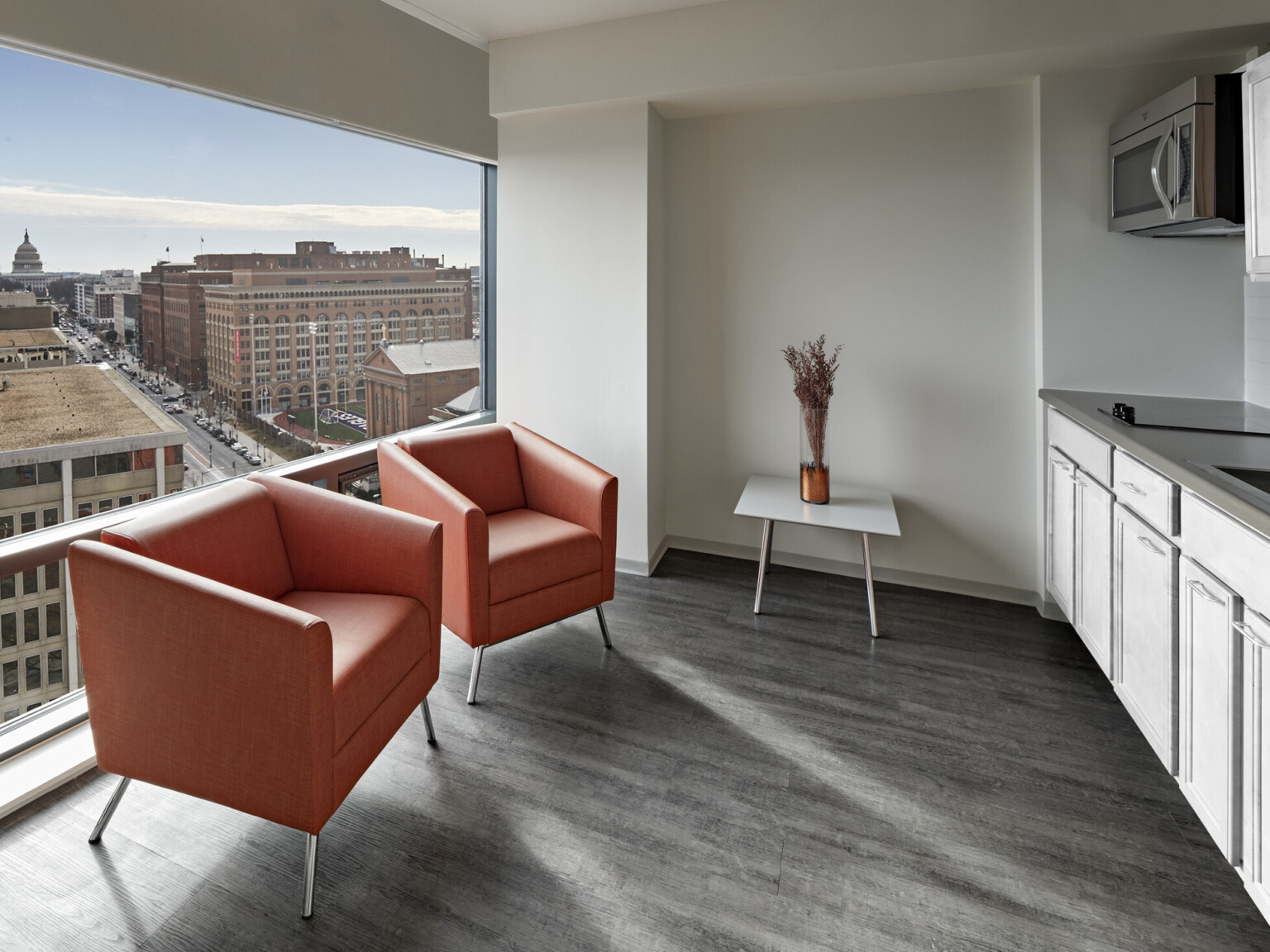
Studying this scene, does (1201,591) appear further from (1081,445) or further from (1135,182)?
(1135,182)

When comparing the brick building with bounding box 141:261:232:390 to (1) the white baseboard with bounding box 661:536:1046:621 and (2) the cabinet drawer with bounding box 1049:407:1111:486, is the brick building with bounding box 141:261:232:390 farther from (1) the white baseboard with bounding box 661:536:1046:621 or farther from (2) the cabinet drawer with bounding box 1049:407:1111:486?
(2) the cabinet drawer with bounding box 1049:407:1111:486

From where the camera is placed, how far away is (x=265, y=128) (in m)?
2.49

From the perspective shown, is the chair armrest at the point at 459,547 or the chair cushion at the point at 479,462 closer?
the chair armrest at the point at 459,547

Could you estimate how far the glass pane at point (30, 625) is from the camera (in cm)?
187

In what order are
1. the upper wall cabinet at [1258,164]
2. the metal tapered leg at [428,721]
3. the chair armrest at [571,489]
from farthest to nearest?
the chair armrest at [571,489]
the metal tapered leg at [428,721]
the upper wall cabinet at [1258,164]

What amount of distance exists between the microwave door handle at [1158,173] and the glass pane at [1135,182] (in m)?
0.01

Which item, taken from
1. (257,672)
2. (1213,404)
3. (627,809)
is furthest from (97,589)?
(1213,404)

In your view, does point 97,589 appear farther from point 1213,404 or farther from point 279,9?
point 1213,404

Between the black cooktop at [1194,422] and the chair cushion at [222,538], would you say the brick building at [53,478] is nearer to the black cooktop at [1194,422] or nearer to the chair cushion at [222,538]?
the chair cushion at [222,538]

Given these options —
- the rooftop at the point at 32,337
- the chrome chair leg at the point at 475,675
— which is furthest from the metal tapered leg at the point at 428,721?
the rooftop at the point at 32,337

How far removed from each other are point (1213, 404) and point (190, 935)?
3.37m

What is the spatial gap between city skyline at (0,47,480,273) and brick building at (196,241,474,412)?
0.09 metres

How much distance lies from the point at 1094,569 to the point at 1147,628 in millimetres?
434

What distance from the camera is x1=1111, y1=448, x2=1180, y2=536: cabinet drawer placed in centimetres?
159
